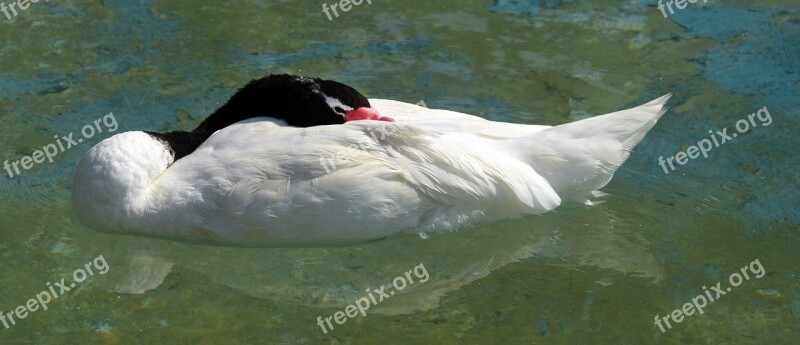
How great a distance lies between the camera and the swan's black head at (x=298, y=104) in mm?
6367

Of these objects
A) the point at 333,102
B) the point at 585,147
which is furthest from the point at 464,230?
the point at 333,102

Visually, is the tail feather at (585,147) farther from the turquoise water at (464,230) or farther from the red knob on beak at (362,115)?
the red knob on beak at (362,115)

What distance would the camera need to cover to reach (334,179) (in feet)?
19.5

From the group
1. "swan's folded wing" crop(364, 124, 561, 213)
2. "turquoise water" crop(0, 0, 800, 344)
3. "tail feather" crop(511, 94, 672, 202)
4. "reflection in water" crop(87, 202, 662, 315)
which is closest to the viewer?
"turquoise water" crop(0, 0, 800, 344)

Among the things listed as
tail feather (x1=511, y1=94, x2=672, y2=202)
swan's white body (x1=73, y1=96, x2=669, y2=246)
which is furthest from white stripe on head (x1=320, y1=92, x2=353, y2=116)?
tail feather (x1=511, y1=94, x2=672, y2=202)

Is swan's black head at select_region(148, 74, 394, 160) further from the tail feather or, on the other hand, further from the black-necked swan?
the tail feather

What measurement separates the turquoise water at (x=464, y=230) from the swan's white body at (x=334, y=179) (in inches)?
6.5

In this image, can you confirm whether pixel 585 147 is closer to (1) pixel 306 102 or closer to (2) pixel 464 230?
(2) pixel 464 230

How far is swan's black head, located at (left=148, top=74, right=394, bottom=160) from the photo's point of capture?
637 centimetres

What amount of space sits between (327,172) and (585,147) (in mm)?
1350

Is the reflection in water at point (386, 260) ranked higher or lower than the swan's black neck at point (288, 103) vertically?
lower

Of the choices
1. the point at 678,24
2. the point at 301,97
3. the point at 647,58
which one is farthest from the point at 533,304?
the point at 678,24

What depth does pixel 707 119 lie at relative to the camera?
746 cm

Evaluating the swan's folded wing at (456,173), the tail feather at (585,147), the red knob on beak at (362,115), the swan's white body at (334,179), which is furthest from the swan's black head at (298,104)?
the tail feather at (585,147)
